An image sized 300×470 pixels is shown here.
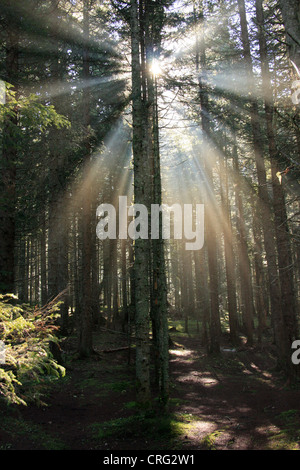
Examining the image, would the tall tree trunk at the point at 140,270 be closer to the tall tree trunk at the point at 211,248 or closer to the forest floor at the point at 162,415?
the forest floor at the point at 162,415

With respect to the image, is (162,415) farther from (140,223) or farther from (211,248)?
(211,248)

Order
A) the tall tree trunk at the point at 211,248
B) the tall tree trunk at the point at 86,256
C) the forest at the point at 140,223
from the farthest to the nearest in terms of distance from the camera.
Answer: the tall tree trunk at the point at 211,248 → the tall tree trunk at the point at 86,256 → the forest at the point at 140,223

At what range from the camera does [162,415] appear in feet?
25.7

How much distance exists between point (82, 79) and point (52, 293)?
10029 millimetres

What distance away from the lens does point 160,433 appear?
6.94 meters

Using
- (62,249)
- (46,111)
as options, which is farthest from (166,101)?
(62,249)

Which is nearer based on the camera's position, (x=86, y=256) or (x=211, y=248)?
(x=86, y=256)

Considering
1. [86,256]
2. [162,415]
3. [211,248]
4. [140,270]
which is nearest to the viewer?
[162,415]

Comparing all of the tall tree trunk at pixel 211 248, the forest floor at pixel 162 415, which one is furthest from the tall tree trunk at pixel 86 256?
the tall tree trunk at pixel 211 248

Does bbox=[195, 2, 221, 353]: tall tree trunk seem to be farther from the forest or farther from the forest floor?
the forest floor

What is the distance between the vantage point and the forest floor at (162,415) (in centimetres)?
635

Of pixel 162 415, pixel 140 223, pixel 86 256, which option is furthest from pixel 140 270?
pixel 86 256

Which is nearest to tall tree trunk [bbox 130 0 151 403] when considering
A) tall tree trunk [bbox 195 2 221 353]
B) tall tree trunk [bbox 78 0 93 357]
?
tall tree trunk [bbox 78 0 93 357]

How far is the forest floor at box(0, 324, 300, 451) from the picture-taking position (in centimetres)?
635
